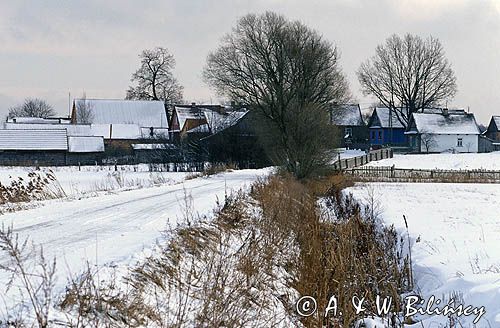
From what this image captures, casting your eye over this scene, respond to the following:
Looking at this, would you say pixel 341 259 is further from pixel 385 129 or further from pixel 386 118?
pixel 386 118

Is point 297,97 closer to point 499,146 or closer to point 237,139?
point 237,139

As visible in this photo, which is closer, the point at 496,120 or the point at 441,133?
the point at 441,133

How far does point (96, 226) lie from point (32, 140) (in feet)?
178

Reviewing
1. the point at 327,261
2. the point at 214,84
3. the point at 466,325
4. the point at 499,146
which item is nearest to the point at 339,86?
the point at 214,84

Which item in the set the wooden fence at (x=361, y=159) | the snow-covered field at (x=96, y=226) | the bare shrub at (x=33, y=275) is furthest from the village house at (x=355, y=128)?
the bare shrub at (x=33, y=275)

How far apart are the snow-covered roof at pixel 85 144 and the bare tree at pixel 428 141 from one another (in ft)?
139

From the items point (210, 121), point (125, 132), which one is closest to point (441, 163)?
point (210, 121)

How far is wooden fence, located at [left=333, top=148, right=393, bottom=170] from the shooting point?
155 ft

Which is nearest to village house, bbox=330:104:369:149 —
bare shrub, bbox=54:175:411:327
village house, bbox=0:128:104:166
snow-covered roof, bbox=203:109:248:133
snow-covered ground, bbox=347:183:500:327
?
snow-covered roof, bbox=203:109:248:133

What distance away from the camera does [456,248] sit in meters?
12.9

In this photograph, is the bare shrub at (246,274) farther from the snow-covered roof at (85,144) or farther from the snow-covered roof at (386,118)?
the snow-covered roof at (386,118)

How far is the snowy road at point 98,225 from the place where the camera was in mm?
9547

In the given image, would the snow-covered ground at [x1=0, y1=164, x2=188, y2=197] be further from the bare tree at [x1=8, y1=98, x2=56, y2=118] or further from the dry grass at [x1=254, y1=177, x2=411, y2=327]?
the bare tree at [x1=8, y1=98, x2=56, y2=118]

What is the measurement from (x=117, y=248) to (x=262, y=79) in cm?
4233
